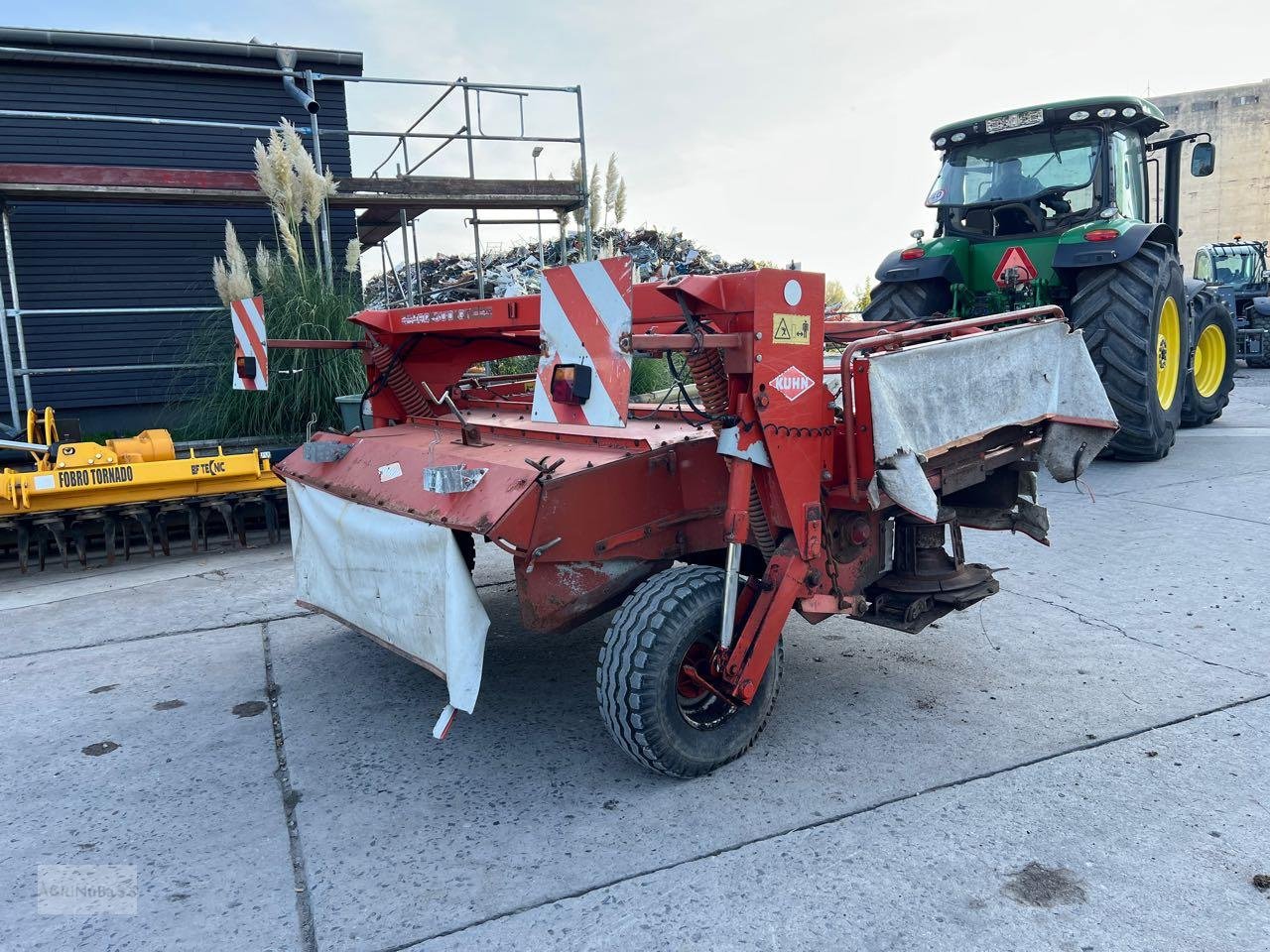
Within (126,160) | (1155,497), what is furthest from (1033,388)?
(126,160)

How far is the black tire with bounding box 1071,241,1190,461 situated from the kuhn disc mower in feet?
12.2

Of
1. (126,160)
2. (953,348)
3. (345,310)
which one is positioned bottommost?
(953,348)

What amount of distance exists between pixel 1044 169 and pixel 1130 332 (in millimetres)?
1721

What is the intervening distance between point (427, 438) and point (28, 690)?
78.4 inches

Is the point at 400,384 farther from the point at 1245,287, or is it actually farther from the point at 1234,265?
the point at 1234,265

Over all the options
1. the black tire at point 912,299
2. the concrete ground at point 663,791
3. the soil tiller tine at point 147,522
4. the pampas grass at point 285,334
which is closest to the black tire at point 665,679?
the concrete ground at point 663,791

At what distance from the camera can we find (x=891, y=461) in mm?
2922

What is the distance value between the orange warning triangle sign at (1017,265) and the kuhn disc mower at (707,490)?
3900mm

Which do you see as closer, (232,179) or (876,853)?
(876,853)

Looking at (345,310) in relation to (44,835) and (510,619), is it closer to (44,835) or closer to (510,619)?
(510,619)

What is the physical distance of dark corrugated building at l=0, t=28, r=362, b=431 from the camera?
9852mm

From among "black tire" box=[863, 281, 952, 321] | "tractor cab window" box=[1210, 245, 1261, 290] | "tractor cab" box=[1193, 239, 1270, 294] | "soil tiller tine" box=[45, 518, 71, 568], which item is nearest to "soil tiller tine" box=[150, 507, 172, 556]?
"soil tiller tine" box=[45, 518, 71, 568]

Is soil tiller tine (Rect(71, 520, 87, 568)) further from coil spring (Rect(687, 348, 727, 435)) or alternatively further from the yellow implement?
coil spring (Rect(687, 348, 727, 435))

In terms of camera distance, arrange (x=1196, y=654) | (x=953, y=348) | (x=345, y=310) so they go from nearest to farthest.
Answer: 1. (x=953, y=348)
2. (x=1196, y=654)
3. (x=345, y=310)
